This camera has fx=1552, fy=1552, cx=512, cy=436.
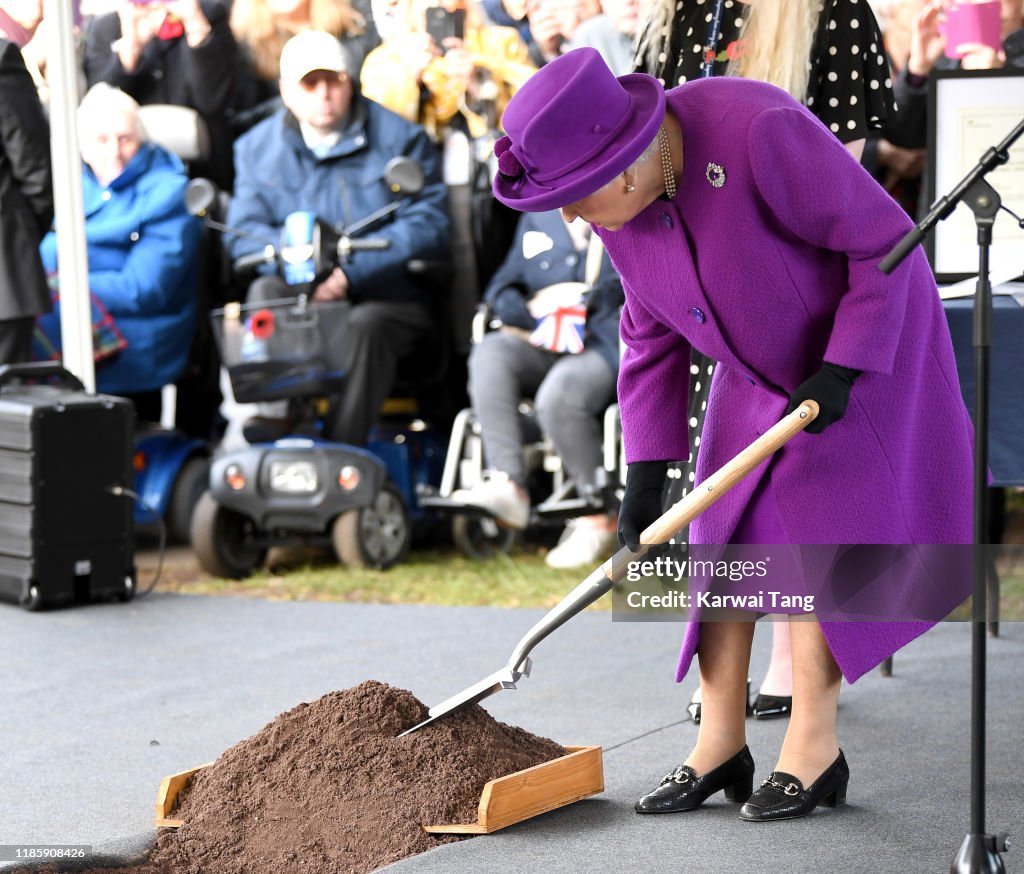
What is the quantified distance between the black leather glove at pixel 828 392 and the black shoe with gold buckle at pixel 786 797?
0.59 metres

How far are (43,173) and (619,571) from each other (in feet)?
11.8

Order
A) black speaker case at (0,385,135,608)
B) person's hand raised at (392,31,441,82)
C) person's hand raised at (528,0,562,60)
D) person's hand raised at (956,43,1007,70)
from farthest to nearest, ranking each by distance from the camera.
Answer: person's hand raised at (392,31,441,82) → person's hand raised at (528,0,562,60) → person's hand raised at (956,43,1007,70) → black speaker case at (0,385,135,608)

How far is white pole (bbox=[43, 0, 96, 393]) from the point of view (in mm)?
4754

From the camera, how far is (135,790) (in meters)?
2.76

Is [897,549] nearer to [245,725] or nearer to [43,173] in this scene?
[245,725]

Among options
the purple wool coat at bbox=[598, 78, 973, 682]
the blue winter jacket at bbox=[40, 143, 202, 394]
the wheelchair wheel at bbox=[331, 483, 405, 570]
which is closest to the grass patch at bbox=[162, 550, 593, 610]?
the wheelchair wheel at bbox=[331, 483, 405, 570]

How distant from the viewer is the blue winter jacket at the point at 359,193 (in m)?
5.45

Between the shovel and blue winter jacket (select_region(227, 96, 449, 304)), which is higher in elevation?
blue winter jacket (select_region(227, 96, 449, 304))

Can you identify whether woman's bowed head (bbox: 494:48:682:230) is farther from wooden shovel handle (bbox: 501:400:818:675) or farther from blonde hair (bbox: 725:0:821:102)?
blonde hair (bbox: 725:0:821:102)

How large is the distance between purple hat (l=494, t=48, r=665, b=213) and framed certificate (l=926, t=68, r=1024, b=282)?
1621mm

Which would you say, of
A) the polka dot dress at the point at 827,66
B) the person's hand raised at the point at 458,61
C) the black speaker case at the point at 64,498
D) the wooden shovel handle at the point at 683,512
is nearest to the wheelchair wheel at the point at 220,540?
the black speaker case at the point at 64,498

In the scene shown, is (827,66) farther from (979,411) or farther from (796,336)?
(979,411)

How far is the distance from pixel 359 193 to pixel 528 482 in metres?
1.20

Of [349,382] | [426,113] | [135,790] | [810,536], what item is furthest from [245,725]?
[426,113]
